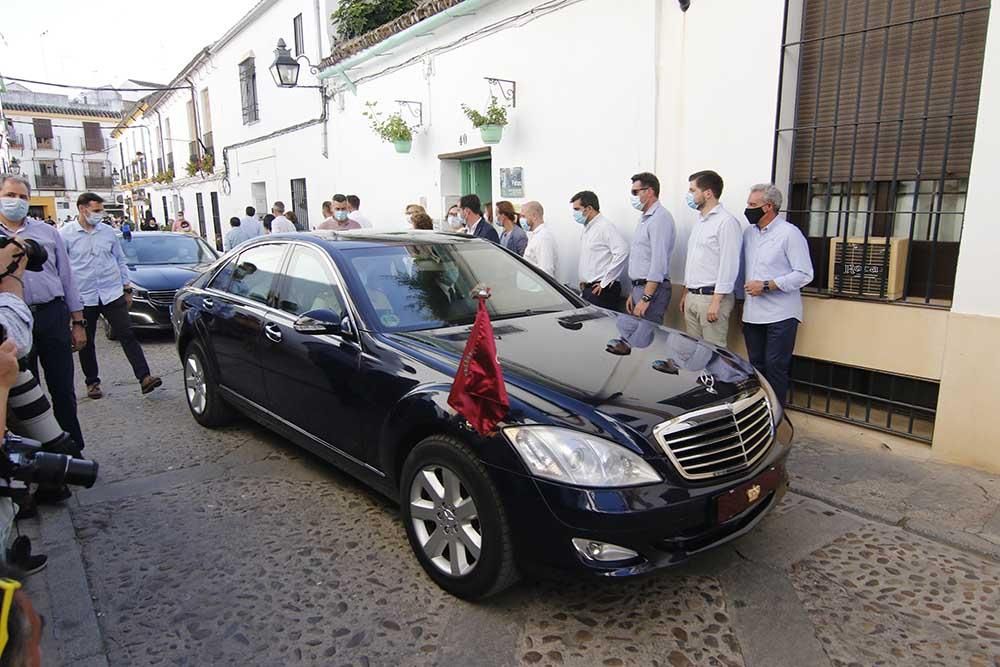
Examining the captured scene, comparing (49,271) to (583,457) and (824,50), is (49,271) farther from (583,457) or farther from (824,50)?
(824,50)

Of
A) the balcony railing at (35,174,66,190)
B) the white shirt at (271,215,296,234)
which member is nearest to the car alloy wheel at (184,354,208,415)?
the white shirt at (271,215,296,234)

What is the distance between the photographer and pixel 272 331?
4035mm

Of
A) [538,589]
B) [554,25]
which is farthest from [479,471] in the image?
[554,25]

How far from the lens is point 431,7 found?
27.1ft

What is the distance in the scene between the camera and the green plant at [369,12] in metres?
10.6

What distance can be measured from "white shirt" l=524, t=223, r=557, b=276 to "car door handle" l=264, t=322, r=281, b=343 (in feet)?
9.68

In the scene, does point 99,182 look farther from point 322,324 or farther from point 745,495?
point 745,495

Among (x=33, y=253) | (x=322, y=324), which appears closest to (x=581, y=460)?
(x=322, y=324)

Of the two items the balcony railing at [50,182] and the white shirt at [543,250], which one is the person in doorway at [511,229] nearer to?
the white shirt at [543,250]

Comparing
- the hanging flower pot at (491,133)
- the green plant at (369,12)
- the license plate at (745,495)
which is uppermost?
the green plant at (369,12)

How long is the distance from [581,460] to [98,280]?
537 cm

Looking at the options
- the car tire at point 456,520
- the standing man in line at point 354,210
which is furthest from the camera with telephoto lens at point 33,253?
the standing man in line at point 354,210

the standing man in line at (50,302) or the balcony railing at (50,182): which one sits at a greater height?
the balcony railing at (50,182)

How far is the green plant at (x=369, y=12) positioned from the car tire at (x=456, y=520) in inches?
378
